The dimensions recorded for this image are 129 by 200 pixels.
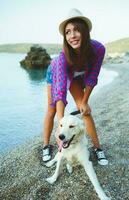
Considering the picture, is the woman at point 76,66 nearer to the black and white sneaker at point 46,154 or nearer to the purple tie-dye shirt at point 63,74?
the purple tie-dye shirt at point 63,74

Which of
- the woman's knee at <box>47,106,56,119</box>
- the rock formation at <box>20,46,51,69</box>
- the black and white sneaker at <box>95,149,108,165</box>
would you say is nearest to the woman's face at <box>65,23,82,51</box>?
the woman's knee at <box>47,106,56,119</box>

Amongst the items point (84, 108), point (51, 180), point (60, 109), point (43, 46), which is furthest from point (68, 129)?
point (43, 46)

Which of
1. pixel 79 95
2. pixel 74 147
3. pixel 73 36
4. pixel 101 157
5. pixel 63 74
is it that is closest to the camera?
pixel 73 36

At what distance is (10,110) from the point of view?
18.4 metres

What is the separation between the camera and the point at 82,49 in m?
6.09

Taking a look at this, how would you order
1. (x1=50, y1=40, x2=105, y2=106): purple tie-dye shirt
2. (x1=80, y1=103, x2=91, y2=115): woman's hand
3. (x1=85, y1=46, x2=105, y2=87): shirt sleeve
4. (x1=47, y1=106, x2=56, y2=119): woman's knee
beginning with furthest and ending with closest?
(x1=47, y1=106, x2=56, y2=119): woman's knee
(x1=80, y1=103, x2=91, y2=115): woman's hand
(x1=85, y1=46, x2=105, y2=87): shirt sleeve
(x1=50, y1=40, x2=105, y2=106): purple tie-dye shirt

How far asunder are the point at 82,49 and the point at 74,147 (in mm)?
1778

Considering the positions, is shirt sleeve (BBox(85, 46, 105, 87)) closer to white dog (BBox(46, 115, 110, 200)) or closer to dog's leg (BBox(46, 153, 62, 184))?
white dog (BBox(46, 115, 110, 200))

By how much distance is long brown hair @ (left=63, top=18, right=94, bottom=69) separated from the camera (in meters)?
5.92

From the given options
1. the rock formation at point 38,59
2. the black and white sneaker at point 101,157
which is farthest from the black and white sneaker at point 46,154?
the rock formation at point 38,59

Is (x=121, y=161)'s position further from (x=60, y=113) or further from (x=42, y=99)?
(x=42, y=99)

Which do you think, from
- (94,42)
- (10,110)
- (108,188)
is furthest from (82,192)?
(10,110)

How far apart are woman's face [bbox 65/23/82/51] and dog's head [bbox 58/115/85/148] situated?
1316 mm

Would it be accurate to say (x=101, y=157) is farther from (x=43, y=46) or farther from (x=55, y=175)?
(x=43, y=46)
